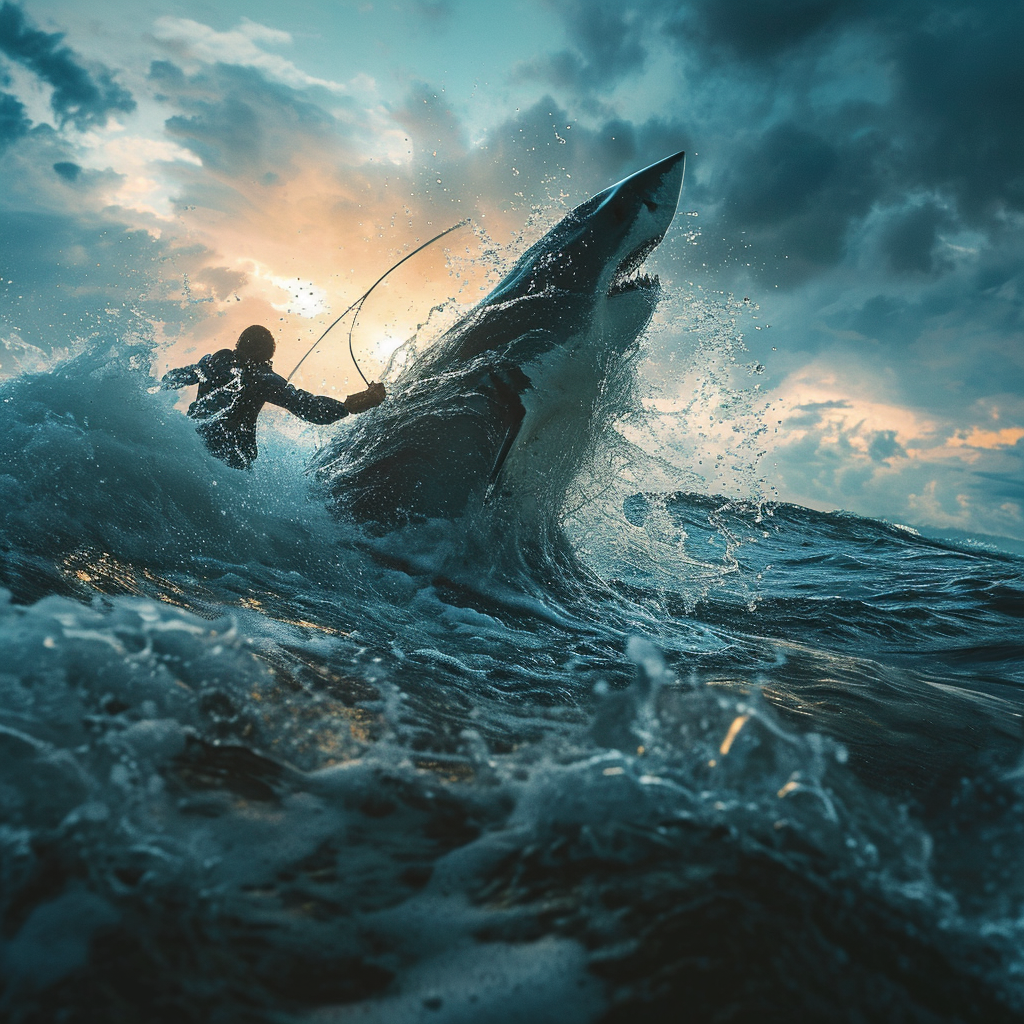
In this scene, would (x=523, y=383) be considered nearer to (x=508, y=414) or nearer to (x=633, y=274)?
(x=508, y=414)

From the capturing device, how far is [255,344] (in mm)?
6418

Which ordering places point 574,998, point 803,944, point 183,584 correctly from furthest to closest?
point 183,584 < point 803,944 < point 574,998

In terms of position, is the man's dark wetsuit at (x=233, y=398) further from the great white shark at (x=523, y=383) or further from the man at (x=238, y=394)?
the great white shark at (x=523, y=383)

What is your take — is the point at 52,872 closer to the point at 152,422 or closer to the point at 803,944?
the point at 803,944

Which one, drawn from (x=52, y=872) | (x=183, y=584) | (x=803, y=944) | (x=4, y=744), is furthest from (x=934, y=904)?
(x=183, y=584)

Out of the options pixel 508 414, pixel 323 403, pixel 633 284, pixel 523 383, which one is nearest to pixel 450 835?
pixel 508 414

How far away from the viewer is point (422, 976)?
1.14 metres

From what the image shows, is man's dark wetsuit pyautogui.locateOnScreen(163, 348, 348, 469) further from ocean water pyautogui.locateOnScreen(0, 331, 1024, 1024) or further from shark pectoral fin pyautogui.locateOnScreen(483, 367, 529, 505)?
ocean water pyautogui.locateOnScreen(0, 331, 1024, 1024)

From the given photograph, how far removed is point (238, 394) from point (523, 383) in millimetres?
3096

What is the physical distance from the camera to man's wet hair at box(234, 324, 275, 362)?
20.9 feet

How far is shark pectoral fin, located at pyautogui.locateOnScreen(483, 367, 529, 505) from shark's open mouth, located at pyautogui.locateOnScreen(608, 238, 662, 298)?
1.47 m

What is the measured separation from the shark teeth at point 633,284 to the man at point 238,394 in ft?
10.2

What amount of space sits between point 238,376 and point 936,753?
6.52 m

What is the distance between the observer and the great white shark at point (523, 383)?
573 centimetres
